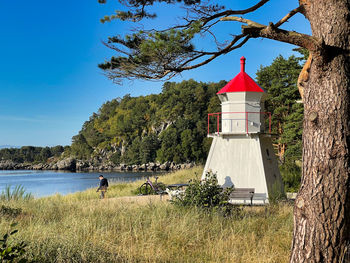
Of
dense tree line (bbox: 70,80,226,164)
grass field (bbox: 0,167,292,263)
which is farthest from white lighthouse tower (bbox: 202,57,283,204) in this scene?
dense tree line (bbox: 70,80,226,164)

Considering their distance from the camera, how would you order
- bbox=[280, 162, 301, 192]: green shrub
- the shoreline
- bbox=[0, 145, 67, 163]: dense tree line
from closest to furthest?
bbox=[280, 162, 301, 192]: green shrub
the shoreline
bbox=[0, 145, 67, 163]: dense tree line

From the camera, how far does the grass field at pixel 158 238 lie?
5070 mm

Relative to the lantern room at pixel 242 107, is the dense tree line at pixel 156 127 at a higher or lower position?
higher

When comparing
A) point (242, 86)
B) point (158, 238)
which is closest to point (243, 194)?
point (242, 86)

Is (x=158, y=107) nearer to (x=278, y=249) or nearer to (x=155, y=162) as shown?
(x=155, y=162)

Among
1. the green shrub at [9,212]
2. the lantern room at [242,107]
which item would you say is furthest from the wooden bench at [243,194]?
the green shrub at [9,212]

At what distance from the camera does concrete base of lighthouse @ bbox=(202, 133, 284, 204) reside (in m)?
12.4

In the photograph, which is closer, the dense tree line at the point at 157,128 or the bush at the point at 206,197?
the bush at the point at 206,197

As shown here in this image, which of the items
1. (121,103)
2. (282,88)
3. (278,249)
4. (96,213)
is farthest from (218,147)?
(121,103)

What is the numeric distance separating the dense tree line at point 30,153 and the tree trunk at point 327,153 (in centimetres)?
11258

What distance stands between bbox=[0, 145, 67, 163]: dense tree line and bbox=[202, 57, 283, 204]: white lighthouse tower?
345ft

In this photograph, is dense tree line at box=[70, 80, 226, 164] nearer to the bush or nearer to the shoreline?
the shoreline

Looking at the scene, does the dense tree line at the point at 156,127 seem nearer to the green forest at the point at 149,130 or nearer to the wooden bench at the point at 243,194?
the green forest at the point at 149,130

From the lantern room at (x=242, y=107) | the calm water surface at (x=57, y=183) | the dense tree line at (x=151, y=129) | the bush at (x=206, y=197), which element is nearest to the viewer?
the bush at (x=206, y=197)
